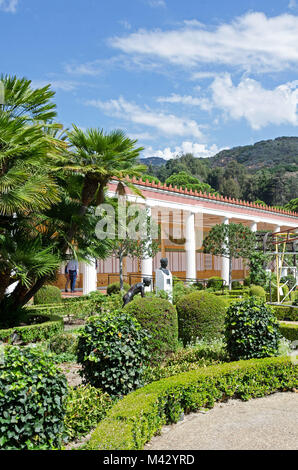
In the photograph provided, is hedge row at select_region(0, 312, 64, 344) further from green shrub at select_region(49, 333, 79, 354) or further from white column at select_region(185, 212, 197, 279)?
white column at select_region(185, 212, 197, 279)

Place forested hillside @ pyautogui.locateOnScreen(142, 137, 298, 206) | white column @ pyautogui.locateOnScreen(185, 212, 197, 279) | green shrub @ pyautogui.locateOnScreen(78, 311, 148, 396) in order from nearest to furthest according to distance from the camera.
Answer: green shrub @ pyautogui.locateOnScreen(78, 311, 148, 396) → white column @ pyautogui.locateOnScreen(185, 212, 197, 279) → forested hillside @ pyautogui.locateOnScreen(142, 137, 298, 206)

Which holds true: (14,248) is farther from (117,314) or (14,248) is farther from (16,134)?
(117,314)

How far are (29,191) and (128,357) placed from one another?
14.0 feet

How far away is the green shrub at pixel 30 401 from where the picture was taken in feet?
10.6

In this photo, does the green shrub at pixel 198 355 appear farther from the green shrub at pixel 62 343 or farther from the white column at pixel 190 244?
the white column at pixel 190 244

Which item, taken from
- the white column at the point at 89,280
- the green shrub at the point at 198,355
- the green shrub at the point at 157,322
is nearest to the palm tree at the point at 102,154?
the green shrub at the point at 157,322

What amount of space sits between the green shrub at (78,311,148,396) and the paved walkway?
28.2 inches

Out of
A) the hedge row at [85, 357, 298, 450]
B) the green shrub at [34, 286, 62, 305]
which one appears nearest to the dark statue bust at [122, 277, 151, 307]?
the hedge row at [85, 357, 298, 450]

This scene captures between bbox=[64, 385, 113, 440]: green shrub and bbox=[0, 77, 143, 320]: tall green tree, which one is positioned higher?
bbox=[0, 77, 143, 320]: tall green tree

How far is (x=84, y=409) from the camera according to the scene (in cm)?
450

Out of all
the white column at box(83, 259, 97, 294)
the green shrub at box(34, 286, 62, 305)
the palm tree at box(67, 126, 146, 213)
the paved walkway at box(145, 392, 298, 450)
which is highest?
the palm tree at box(67, 126, 146, 213)

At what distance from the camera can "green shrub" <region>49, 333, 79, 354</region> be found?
8617mm

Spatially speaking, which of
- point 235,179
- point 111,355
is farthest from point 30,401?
point 235,179
